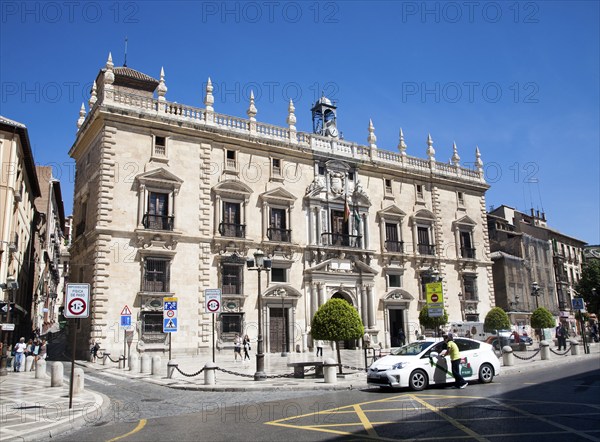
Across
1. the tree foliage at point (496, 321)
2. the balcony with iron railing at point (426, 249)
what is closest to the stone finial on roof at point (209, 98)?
the balcony with iron railing at point (426, 249)

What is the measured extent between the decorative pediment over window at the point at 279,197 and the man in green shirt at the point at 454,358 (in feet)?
63.4

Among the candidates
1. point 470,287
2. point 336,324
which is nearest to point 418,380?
point 336,324

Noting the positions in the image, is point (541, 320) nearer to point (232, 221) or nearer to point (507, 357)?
point (507, 357)

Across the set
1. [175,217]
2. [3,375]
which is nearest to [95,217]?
[175,217]

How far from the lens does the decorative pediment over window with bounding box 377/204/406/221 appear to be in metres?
37.8

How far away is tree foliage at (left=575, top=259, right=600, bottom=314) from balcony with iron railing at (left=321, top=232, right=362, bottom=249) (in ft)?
104

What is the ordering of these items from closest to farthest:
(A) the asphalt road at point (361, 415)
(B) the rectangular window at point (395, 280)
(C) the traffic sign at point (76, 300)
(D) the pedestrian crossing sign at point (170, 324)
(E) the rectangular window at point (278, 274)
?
(A) the asphalt road at point (361, 415), (C) the traffic sign at point (76, 300), (D) the pedestrian crossing sign at point (170, 324), (E) the rectangular window at point (278, 274), (B) the rectangular window at point (395, 280)

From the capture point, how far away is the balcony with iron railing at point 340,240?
3477 cm

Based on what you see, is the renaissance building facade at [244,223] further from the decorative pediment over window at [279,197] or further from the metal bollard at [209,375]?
the metal bollard at [209,375]

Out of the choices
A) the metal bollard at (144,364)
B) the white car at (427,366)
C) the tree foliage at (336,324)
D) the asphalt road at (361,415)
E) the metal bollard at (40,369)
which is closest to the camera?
the asphalt road at (361,415)

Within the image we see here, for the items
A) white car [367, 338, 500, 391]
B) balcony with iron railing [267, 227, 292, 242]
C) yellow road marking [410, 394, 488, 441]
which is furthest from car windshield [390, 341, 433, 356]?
balcony with iron railing [267, 227, 292, 242]

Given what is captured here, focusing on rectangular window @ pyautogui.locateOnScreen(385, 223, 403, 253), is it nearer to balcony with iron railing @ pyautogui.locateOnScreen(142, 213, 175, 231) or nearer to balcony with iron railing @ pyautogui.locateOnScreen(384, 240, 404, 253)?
balcony with iron railing @ pyautogui.locateOnScreen(384, 240, 404, 253)

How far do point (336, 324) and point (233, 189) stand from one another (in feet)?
47.1

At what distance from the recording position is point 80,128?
32875mm
